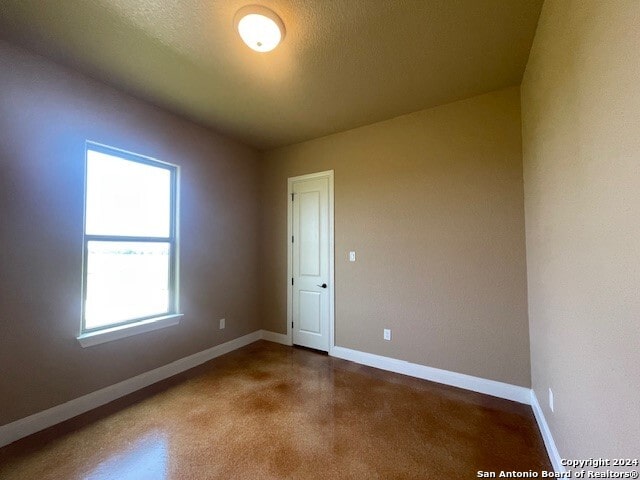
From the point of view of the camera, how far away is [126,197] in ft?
8.54

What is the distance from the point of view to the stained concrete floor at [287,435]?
162cm

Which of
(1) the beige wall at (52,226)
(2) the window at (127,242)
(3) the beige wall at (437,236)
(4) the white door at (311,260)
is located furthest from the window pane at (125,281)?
(3) the beige wall at (437,236)

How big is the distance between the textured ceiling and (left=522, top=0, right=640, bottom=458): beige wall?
461 millimetres

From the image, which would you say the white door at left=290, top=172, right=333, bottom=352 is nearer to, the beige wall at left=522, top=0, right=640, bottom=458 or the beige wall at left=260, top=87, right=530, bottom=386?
the beige wall at left=260, top=87, right=530, bottom=386

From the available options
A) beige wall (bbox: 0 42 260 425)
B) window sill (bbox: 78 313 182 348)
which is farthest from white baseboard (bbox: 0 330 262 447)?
window sill (bbox: 78 313 182 348)

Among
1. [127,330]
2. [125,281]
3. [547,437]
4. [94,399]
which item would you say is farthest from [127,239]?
Answer: [547,437]

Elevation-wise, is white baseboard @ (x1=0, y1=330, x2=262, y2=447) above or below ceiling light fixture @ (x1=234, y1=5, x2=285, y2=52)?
below

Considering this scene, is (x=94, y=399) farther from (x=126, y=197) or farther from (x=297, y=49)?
(x=297, y=49)

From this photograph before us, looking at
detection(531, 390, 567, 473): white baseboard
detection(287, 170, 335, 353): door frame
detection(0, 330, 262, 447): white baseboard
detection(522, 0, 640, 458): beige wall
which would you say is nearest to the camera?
detection(522, 0, 640, 458): beige wall

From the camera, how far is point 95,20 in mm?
1707

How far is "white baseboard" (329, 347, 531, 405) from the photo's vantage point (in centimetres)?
233

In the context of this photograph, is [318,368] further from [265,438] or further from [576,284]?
[576,284]

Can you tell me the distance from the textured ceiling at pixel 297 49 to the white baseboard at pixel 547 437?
2.71 metres

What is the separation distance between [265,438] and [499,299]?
2.29m
